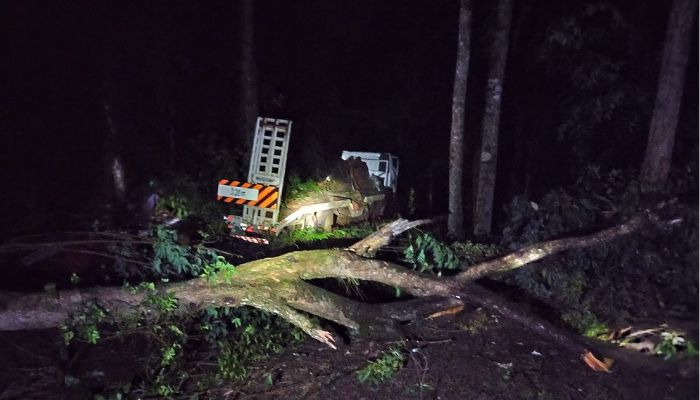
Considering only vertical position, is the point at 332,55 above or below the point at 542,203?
above

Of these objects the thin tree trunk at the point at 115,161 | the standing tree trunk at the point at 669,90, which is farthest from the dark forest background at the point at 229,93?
the standing tree trunk at the point at 669,90

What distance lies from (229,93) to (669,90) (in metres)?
11.7

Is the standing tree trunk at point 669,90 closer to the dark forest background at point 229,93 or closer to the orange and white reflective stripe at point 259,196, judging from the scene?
the dark forest background at point 229,93

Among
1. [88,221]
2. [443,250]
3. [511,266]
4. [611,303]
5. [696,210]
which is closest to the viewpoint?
[696,210]

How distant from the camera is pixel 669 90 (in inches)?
135

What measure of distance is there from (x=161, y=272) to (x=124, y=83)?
837 centimetres

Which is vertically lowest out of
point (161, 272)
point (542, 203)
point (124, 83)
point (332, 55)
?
point (161, 272)

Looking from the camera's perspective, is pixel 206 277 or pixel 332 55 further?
pixel 332 55

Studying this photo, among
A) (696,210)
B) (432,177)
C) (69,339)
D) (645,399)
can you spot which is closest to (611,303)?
(645,399)

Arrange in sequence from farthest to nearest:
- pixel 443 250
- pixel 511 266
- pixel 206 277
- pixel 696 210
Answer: pixel 443 250 < pixel 511 266 < pixel 206 277 < pixel 696 210

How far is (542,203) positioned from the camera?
6801 millimetres

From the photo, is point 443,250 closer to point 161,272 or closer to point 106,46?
point 161,272

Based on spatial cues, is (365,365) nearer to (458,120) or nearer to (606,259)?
(606,259)

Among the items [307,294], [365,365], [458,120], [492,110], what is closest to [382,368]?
[365,365]
